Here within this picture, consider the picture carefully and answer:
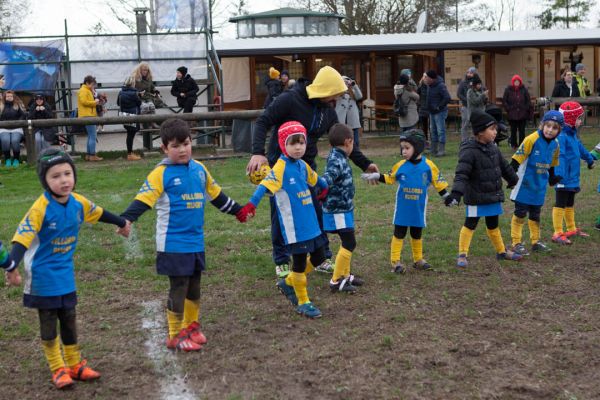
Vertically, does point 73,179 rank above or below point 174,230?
above

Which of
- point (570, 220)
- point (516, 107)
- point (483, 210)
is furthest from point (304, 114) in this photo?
point (516, 107)

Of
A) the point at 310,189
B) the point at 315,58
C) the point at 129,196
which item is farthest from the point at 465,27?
the point at 310,189

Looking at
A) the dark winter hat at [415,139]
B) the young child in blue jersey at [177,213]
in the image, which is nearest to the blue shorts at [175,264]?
the young child in blue jersey at [177,213]

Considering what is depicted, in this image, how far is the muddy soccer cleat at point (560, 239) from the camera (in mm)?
8859

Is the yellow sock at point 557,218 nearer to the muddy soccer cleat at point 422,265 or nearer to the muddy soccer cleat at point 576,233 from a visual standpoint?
the muddy soccer cleat at point 576,233

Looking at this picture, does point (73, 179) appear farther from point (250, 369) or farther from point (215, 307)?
point (215, 307)

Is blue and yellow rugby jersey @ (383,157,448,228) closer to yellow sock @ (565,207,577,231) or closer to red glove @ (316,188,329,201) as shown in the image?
red glove @ (316,188,329,201)

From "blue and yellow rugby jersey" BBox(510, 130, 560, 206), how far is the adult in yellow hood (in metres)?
2.09

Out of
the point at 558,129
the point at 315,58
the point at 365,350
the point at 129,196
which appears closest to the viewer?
the point at 365,350

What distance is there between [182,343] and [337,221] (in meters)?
2.00

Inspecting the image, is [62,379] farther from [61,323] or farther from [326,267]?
[326,267]

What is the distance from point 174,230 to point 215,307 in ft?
4.44

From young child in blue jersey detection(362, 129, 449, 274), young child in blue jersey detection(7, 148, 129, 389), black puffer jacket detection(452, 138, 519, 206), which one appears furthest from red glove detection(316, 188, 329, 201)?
young child in blue jersey detection(7, 148, 129, 389)

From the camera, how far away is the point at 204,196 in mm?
5695
